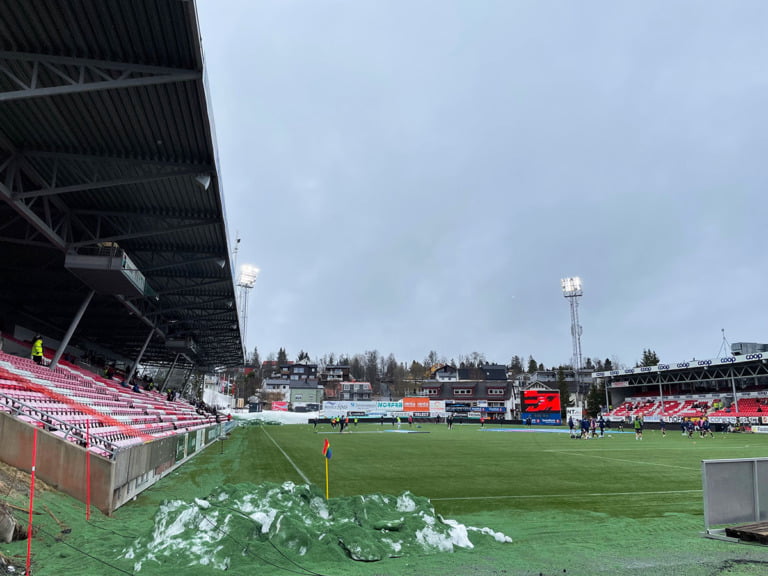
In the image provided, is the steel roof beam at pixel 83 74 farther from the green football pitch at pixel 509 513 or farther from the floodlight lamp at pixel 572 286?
the floodlight lamp at pixel 572 286

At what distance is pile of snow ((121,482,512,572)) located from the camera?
6.17 meters

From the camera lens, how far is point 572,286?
254 ft

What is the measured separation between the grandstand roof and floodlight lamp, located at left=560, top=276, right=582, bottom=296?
206ft

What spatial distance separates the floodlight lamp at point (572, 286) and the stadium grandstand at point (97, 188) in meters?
62.0

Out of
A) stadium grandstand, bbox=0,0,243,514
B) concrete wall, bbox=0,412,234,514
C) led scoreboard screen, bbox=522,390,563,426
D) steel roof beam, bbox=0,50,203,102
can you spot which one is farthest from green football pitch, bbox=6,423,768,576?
led scoreboard screen, bbox=522,390,563,426

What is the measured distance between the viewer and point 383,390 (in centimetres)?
14388

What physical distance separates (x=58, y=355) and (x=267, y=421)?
161 ft

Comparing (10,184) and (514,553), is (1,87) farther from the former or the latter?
(514,553)

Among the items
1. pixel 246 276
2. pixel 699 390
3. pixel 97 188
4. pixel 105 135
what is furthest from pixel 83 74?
pixel 699 390

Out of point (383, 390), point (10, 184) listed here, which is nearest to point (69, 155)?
point (10, 184)

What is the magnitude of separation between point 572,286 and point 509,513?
7293 cm

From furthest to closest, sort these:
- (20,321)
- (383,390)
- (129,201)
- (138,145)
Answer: (383,390) < (20,321) < (129,201) < (138,145)

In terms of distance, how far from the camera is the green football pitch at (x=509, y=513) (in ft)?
20.1

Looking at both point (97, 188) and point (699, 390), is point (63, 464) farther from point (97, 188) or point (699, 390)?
point (699, 390)
